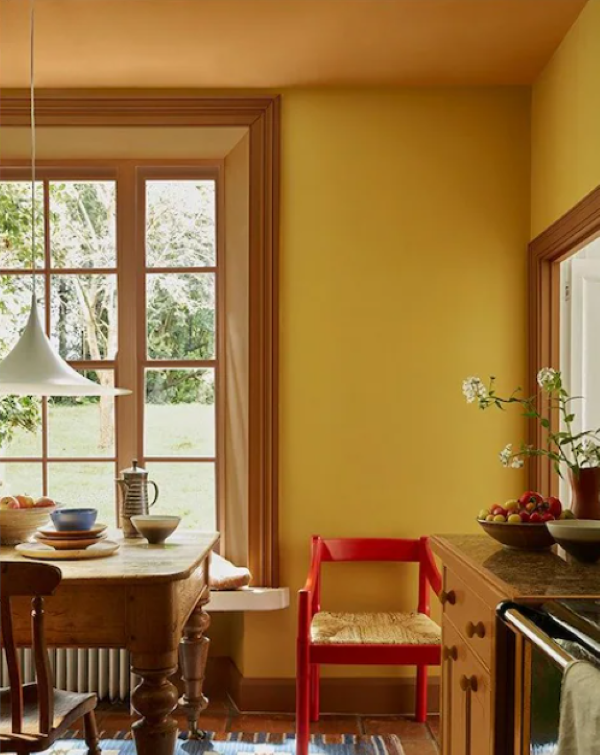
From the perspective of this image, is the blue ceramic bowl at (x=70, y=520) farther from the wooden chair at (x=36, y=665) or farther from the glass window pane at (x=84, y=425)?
the glass window pane at (x=84, y=425)

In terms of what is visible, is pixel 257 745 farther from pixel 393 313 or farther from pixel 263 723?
pixel 393 313

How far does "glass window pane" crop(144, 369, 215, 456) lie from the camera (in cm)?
416

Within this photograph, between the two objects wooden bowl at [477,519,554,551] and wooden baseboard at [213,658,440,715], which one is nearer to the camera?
wooden bowl at [477,519,554,551]

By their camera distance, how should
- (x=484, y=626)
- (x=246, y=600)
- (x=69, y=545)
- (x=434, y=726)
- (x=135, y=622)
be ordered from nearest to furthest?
(x=484, y=626) < (x=135, y=622) < (x=69, y=545) < (x=434, y=726) < (x=246, y=600)

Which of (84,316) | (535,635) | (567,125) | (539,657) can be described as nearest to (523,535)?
(539,657)

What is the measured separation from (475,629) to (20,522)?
5.74 feet

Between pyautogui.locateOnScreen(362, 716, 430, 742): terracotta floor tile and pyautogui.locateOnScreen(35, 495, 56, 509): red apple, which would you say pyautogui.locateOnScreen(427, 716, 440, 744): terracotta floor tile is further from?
pyautogui.locateOnScreen(35, 495, 56, 509): red apple

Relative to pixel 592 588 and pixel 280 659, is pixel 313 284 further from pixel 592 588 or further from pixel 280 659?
pixel 592 588

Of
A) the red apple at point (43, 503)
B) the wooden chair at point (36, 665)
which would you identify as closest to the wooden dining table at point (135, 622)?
the wooden chair at point (36, 665)

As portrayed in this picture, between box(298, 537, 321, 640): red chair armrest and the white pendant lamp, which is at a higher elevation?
the white pendant lamp

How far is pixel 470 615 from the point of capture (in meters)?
2.16

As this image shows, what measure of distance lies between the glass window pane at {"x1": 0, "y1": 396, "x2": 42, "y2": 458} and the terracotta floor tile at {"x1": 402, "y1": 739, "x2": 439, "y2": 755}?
2088mm

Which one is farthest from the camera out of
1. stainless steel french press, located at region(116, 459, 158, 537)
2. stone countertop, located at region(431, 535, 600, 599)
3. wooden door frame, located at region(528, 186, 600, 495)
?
wooden door frame, located at region(528, 186, 600, 495)

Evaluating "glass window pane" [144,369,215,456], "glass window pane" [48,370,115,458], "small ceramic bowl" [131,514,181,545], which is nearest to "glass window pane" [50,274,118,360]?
"glass window pane" [48,370,115,458]
